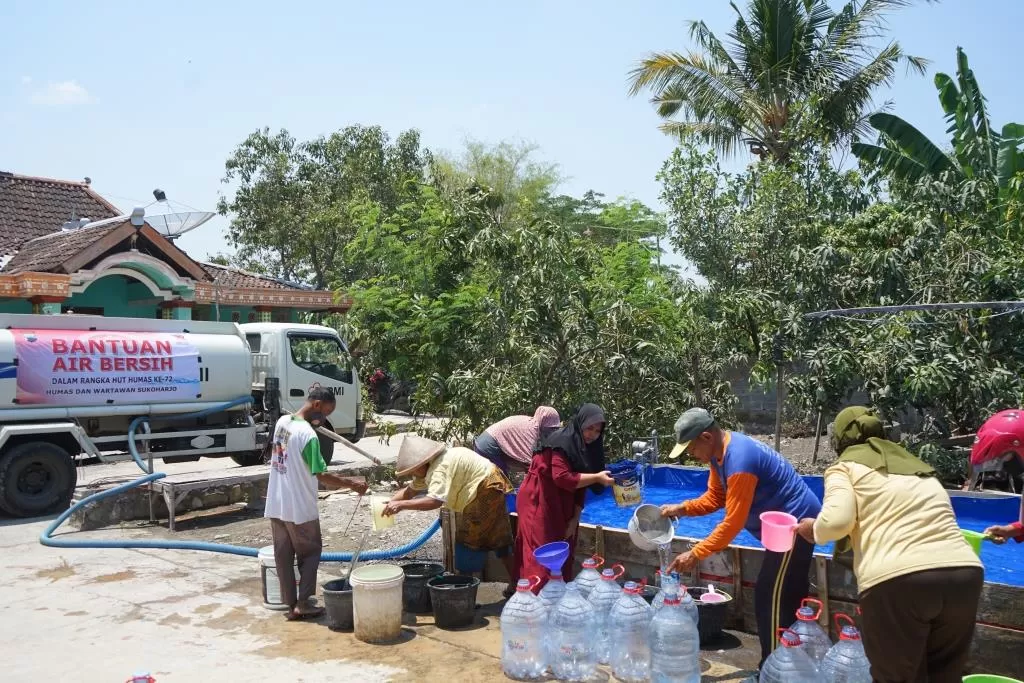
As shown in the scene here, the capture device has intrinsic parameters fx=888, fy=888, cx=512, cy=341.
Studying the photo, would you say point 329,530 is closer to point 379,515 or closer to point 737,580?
point 379,515

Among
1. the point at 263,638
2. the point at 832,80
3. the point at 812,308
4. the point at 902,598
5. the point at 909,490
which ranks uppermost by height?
the point at 832,80

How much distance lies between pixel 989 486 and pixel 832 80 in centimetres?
1362

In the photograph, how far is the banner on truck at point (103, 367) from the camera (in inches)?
435

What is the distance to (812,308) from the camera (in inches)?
455

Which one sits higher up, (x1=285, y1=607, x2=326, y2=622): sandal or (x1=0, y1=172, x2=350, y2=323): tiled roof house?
(x1=0, y1=172, x2=350, y2=323): tiled roof house

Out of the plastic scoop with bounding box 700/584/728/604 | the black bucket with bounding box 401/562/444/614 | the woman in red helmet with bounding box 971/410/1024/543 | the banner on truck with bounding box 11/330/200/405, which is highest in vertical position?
the banner on truck with bounding box 11/330/200/405

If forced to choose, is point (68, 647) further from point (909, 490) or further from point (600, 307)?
point (600, 307)


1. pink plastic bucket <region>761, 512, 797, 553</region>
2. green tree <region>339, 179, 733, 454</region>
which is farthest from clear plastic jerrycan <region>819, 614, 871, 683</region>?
green tree <region>339, 179, 733, 454</region>

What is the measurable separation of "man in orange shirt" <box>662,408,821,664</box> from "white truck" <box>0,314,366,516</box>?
9071mm

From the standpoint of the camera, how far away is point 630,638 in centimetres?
536

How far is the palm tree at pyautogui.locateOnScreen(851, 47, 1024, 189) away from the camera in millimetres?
17188

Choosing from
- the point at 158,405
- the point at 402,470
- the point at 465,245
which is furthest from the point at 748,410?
the point at 402,470

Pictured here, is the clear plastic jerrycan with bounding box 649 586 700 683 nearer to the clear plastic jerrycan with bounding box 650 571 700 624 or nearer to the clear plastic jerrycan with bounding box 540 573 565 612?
the clear plastic jerrycan with bounding box 650 571 700 624

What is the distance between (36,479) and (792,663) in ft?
32.6
